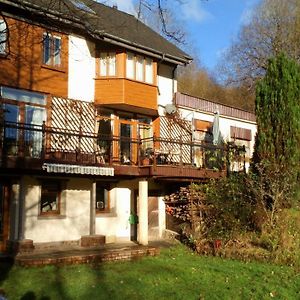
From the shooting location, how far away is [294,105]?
19.5 m

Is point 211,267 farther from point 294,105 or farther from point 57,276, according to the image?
point 294,105

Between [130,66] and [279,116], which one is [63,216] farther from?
[279,116]

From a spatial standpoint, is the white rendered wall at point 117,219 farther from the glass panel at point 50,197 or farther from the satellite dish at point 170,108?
the satellite dish at point 170,108

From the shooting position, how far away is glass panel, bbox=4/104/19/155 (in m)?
16.2

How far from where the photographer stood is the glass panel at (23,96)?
672 inches

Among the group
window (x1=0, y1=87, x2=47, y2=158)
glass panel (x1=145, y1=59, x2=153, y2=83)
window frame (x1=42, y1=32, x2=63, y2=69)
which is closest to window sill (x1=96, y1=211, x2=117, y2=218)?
window (x1=0, y1=87, x2=47, y2=158)

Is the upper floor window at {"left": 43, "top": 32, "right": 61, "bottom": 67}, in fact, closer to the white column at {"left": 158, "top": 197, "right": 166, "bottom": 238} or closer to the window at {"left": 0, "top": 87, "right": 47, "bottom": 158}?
the window at {"left": 0, "top": 87, "right": 47, "bottom": 158}

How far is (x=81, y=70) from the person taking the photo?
64.2ft

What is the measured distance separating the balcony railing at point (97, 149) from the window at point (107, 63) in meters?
2.86

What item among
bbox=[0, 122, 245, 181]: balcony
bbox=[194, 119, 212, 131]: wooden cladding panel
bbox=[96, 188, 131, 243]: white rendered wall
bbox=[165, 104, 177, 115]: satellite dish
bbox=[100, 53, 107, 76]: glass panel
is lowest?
bbox=[96, 188, 131, 243]: white rendered wall

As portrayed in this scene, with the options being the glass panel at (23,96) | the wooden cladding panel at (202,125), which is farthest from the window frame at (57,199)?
the wooden cladding panel at (202,125)

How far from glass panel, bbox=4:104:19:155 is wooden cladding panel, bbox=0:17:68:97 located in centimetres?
87

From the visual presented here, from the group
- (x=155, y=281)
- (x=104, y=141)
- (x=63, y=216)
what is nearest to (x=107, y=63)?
(x=104, y=141)

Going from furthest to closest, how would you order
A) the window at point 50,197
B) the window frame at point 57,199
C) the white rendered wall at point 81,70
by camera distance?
the white rendered wall at point 81,70
the window at point 50,197
the window frame at point 57,199
